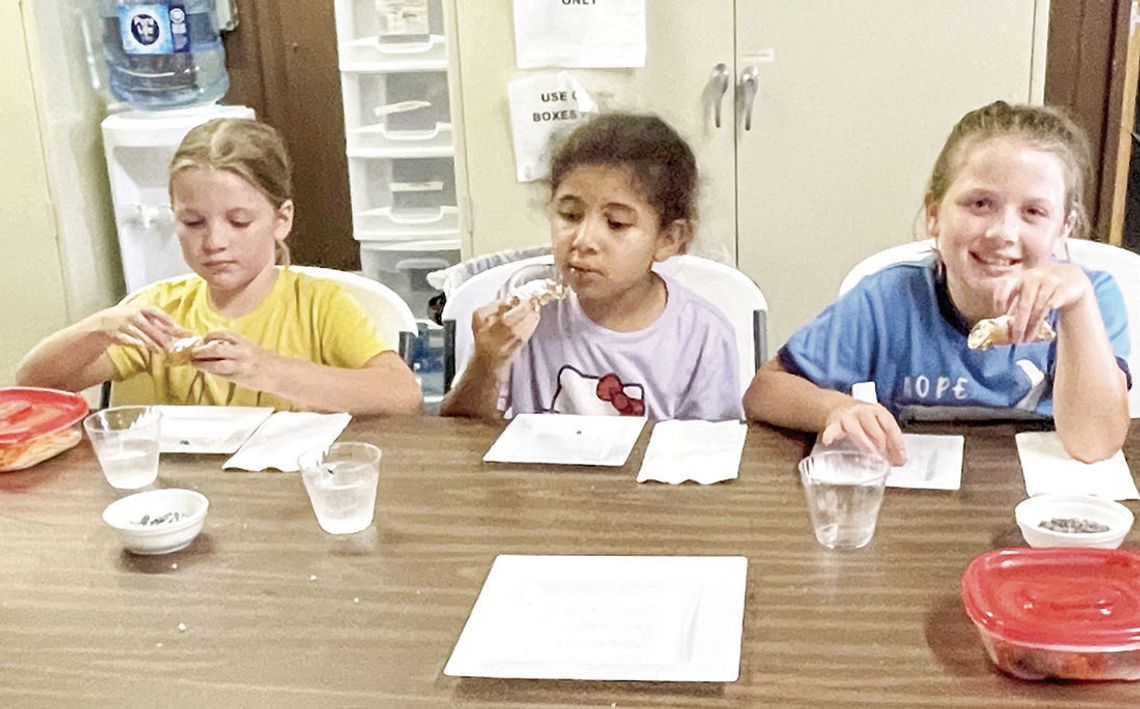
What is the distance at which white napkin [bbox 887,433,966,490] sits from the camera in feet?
4.58

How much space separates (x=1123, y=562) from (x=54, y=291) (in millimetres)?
2988

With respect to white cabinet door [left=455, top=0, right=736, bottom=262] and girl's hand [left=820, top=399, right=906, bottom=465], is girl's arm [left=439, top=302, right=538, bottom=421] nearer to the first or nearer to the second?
girl's hand [left=820, top=399, right=906, bottom=465]

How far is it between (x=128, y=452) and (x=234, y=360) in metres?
0.20

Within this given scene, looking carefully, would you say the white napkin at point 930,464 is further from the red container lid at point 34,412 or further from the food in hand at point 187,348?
the red container lid at point 34,412

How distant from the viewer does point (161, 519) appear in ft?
4.47

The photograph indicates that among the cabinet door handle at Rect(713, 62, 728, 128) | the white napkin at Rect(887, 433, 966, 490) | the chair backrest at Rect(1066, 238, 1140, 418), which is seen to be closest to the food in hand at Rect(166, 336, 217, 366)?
the white napkin at Rect(887, 433, 966, 490)

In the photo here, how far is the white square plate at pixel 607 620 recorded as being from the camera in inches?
41.0

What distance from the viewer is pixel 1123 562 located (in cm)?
111

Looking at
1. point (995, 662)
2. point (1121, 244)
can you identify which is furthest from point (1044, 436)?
point (1121, 244)

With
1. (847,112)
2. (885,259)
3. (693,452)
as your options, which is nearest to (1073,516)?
(693,452)

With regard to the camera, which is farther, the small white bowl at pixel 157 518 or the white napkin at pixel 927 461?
the white napkin at pixel 927 461

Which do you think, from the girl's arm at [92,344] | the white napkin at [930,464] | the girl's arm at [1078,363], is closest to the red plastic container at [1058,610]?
the white napkin at [930,464]

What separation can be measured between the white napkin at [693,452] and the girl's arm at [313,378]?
15.4 inches

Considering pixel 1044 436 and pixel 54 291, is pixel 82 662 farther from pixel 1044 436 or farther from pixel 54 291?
pixel 54 291
